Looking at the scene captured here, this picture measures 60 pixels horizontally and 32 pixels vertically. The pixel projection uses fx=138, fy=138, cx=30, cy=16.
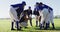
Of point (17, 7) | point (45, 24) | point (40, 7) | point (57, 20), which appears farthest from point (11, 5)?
point (57, 20)

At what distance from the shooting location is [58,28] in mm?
1750

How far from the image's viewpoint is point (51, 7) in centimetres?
178

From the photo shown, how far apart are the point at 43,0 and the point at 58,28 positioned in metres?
0.41

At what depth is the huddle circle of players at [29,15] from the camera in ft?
5.80

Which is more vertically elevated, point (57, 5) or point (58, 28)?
point (57, 5)

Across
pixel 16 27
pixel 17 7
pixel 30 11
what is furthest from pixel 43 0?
pixel 16 27

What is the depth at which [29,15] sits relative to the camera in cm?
179

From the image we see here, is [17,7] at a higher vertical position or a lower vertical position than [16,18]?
higher

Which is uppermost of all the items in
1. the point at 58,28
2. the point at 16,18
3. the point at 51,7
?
the point at 51,7

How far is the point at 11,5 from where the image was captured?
1790mm

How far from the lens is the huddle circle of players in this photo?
1.77m

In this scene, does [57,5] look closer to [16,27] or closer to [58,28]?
[58,28]

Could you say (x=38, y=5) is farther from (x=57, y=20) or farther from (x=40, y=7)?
(x=57, y=20)

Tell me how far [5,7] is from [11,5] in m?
0.08
